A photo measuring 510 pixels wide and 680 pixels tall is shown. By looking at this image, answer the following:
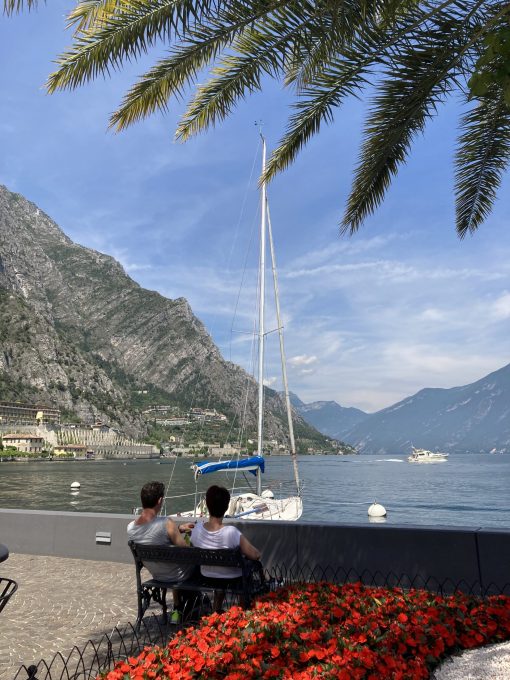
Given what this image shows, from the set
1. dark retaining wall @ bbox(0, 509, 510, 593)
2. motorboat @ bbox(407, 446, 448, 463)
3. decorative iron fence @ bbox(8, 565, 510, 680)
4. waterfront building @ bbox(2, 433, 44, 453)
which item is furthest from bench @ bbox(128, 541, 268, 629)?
motorboat @ bbox(407, 446, 448, 463)

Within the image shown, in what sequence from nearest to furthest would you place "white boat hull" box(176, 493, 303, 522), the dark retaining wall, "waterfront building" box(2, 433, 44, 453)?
the dark retaining wall < "white boat hull" box(176, 493, 303, 522) < "waterfront building" box(2, 433, 44, 453)

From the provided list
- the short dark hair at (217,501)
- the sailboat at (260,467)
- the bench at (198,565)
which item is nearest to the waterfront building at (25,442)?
the sailboat at (260,467)

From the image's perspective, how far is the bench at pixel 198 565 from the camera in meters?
4.74

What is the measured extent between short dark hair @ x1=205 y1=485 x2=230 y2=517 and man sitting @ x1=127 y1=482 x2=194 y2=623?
18.9 inches

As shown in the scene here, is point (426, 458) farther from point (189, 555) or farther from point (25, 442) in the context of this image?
point (189, 555)

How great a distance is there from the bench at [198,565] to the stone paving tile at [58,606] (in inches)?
24.2

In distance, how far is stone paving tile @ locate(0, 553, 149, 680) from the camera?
463cm

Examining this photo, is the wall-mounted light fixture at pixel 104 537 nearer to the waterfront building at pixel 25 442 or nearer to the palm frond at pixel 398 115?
the palm frond at pixel 398 115

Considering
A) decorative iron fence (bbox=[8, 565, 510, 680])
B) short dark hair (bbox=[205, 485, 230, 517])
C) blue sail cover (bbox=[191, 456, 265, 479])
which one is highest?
short dark hair (bbox=[205, 485, 230, 517])

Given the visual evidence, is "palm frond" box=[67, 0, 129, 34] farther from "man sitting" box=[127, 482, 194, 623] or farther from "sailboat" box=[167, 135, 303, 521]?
"sailboat" box=[167, 135, 303, 521]

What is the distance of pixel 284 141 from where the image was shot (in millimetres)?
8008

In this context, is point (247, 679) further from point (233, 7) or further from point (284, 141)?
point (284, 141)

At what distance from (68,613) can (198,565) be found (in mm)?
1655

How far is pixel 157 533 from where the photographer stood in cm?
522
